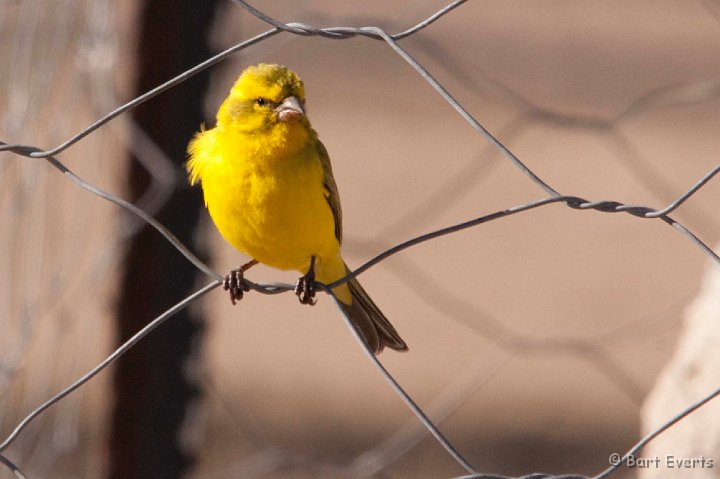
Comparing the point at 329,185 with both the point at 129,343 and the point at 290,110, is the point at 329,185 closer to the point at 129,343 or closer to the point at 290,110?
the point at 290,110

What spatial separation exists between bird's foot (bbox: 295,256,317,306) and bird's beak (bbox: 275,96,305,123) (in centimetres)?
24

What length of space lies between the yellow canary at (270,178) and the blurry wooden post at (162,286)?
0.28 meters

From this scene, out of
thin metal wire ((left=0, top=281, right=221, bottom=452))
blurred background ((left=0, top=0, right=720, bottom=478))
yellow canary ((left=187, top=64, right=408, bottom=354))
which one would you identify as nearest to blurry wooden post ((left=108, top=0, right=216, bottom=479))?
blurred background ((left=0, top=0, right=720, bottom=478))

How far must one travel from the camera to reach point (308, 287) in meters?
1.78

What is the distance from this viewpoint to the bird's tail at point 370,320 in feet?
6.73

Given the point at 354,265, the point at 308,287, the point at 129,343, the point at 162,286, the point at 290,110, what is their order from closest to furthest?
the point at 129,343, the point at 308,287, the point at 290,110, the point at 162,286, the point at 354,265

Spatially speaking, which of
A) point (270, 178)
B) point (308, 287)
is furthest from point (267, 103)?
point (308, 287)

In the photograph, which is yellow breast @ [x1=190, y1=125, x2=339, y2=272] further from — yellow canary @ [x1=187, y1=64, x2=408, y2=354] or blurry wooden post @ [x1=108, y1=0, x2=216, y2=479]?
blurry wooden post @ [x1=108, y1=0, x2=216, y2=479]

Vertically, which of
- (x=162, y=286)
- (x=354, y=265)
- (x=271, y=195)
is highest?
(x=354, y=265)

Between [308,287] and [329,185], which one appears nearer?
[308,287]

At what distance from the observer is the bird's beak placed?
188 centimetres

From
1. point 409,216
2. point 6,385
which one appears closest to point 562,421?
point 409,216

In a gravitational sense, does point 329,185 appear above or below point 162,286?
below

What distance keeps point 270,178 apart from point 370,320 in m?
0.39
